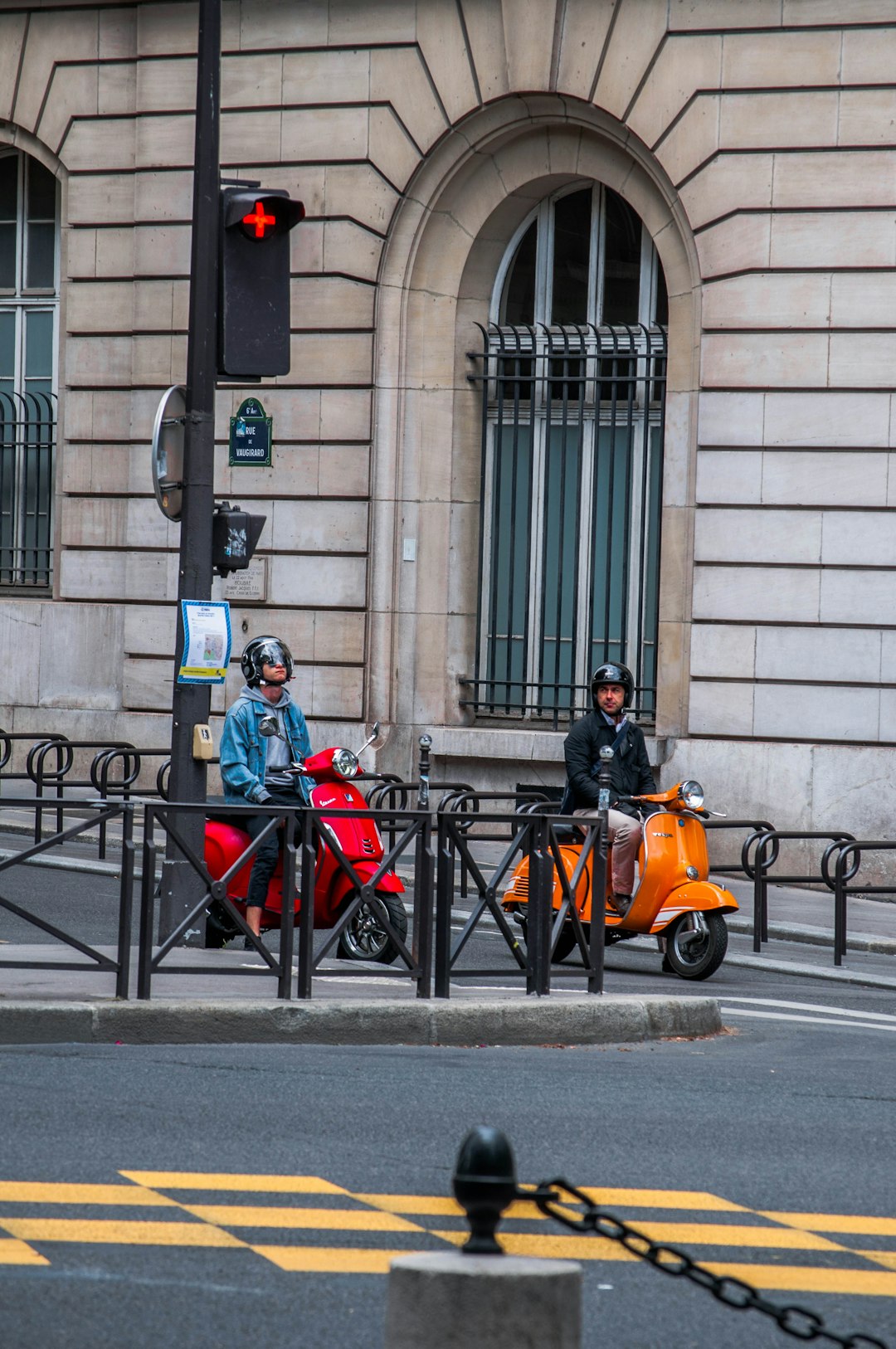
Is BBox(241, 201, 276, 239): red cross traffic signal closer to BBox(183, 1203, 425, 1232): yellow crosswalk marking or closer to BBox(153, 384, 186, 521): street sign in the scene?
BBox(153, 384, 186, 521): street sign

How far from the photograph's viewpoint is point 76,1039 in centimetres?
814

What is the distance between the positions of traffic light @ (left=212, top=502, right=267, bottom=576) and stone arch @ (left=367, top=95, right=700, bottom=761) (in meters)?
7.27

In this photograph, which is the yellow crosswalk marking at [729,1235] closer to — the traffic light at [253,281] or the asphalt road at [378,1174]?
the asphalt road at [378,1174]

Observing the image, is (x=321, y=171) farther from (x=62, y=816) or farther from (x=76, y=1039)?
(x=76, y=1039)

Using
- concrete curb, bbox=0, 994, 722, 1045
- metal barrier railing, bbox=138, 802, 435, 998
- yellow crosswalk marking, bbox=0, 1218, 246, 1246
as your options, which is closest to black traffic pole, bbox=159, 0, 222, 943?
metal barrier railing, bbox=138, 802, 435, 998

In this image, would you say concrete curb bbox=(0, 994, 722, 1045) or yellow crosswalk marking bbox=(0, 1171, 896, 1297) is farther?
concrete curb bbox=(0, 994, 722, 1045)

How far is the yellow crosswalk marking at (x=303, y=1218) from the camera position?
5383 mm

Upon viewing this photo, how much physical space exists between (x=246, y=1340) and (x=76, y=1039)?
12.6 ft

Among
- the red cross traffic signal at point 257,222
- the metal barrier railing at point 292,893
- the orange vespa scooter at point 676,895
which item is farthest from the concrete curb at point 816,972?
the red cross traffic signal at point 257,222

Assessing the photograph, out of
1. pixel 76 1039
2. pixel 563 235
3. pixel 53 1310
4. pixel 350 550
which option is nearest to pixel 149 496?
pixel 350 550

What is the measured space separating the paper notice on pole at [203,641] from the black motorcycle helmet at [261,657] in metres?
0.22

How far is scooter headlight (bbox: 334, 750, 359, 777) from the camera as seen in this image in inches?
422

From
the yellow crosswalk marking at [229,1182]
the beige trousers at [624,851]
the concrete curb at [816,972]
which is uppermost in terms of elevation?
the beige trousers at [624,851]

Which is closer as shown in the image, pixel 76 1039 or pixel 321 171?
pixel 76 1039
